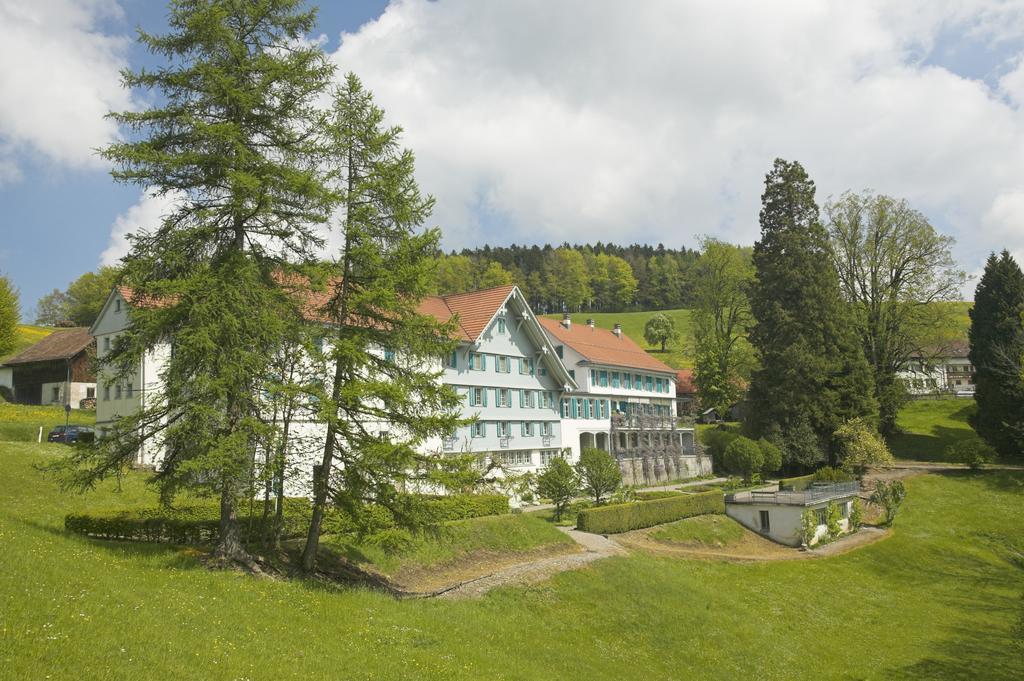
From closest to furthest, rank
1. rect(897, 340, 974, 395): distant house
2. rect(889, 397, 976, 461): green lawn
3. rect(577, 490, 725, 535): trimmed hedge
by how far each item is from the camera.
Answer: rect(577, 490, 725, 535): trimmed hedge < rect(889, 397, 976, 461): green lawn < rect(897, 340, 974, 395): distant house

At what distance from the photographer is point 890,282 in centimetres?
5678

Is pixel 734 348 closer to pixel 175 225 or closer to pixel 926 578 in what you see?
pixel 926 578

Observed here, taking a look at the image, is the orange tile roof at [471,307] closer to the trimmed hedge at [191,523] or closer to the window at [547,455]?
the window at [547,455]

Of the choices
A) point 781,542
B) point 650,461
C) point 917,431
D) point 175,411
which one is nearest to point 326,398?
point 175,411

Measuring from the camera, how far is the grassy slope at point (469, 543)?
21.9 meters

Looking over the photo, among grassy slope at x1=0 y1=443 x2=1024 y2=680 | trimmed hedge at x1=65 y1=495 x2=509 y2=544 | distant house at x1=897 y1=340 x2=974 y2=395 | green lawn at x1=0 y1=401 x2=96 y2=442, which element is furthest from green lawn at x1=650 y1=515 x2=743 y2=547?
green lawn at x1=0 y1=401 x2=96 y2=442

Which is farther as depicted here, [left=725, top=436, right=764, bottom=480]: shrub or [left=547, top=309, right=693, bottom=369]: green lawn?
[left=547, top=309, right=693, bottom=369]: green lawn

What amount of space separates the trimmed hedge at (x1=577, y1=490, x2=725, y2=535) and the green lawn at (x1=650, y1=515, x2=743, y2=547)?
1.40 ft

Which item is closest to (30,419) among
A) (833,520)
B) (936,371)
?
(833,520)

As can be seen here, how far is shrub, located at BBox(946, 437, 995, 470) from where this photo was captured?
47.9 meters

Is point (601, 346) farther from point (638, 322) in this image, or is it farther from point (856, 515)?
point (638, 322)

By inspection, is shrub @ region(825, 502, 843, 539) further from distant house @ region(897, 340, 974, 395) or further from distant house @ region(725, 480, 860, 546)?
distant house @ region(897, 340, 974, 395)

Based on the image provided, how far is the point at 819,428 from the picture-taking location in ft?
166

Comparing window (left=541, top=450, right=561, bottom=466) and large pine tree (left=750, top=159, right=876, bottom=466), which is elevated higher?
large pine tree (left=750, top=159, right=876, bottom=466)
